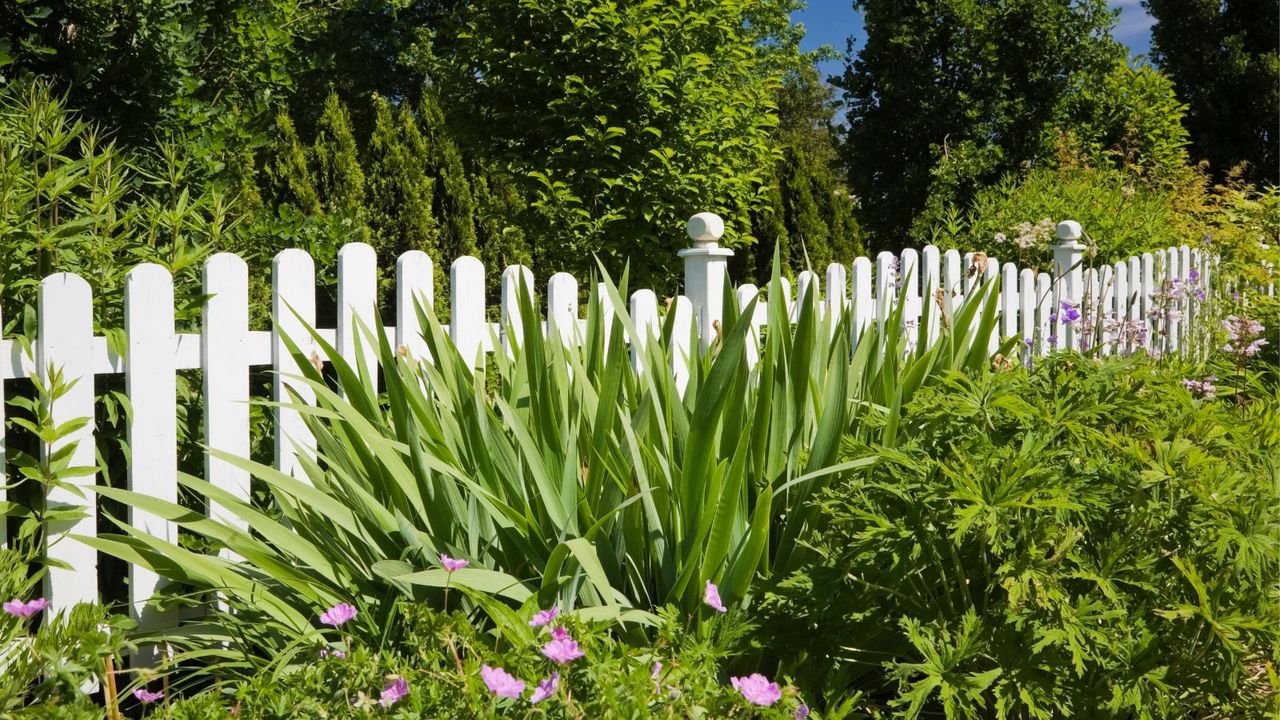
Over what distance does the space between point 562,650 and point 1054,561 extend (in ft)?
2.53

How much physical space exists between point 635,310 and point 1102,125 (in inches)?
376

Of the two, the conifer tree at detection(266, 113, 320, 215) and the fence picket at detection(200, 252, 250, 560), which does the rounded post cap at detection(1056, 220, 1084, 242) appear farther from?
the conifer tree at detection(266, 113, 320, 215)

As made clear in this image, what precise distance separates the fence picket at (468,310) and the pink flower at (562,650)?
1.41 meters

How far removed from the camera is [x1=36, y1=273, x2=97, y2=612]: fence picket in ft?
6.51

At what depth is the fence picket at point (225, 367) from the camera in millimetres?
2209

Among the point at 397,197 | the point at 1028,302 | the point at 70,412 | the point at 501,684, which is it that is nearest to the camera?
the point at 501,684

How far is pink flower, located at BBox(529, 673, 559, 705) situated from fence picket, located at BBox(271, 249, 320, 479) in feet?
4.16

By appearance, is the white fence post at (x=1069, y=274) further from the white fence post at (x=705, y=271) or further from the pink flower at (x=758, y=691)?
the pink flower at (x=758, y=691)

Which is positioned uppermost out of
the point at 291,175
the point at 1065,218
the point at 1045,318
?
the point at 291,175

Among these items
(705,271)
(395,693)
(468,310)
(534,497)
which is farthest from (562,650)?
(705,271)

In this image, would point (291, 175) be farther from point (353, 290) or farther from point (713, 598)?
point (713, 598)

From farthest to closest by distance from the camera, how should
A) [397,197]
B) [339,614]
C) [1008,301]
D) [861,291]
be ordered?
[397,197] → [1008,301] → [861,291] → [339,614]

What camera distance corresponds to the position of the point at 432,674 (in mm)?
1290

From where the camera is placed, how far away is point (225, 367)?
7.37ft
